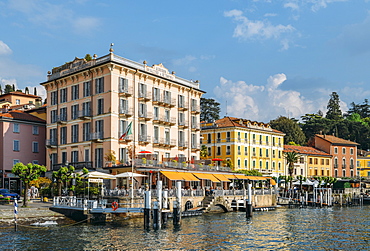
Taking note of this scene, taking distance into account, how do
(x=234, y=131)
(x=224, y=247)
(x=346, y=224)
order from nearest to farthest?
(x=224, y=247) < (x=346, y=224) < (x=234, y=131)

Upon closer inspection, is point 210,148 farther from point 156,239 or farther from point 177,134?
point 156,239

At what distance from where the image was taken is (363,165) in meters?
125

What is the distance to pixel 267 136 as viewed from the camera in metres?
98.6

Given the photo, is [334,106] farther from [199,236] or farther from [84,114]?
[199,236]

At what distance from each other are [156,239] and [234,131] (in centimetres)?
5709

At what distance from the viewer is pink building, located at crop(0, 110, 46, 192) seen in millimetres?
67125

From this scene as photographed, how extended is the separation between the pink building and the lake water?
27977 millimetres

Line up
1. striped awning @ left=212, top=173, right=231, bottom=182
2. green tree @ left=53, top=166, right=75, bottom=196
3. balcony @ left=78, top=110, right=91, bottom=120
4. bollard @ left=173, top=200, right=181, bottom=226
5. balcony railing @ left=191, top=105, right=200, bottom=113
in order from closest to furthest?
bollard @ left=173, top=200, right=181, bottom=226 → green tree @ left=53, top=166, right=75, bottom=196 → balcony @ left=78, top=110, right=91, bottom=120 → striped awning @ left=212, top=173, right=231, bottom=182 → balcony railing @ left=191, top=105, right=200, bottom=113

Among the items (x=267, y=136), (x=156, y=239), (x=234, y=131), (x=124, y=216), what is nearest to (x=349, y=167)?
(x=267, y=136)

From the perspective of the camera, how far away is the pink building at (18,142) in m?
67.1

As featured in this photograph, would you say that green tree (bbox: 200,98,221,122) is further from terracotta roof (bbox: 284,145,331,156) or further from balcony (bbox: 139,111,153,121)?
balcony (bbox: 139,111,153,121)

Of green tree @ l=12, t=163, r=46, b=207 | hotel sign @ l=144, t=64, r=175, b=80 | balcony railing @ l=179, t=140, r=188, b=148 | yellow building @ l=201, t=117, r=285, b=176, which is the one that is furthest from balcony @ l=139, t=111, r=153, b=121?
yellow building @ l=201, t=117, r=285, b=176

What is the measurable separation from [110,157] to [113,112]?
5.79 metres

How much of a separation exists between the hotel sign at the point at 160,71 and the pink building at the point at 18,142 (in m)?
18.7
